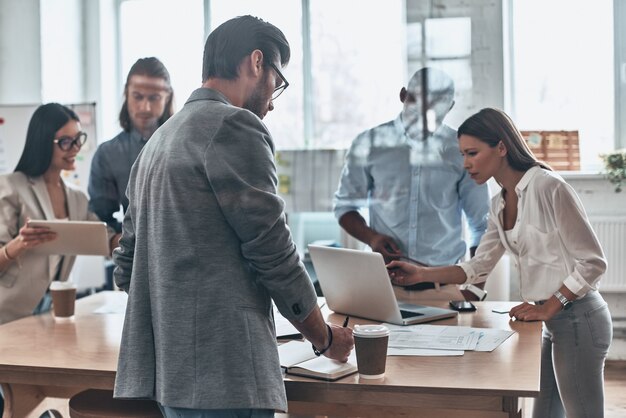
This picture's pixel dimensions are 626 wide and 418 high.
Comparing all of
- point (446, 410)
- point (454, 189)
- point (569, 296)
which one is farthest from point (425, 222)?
point (446, 410)

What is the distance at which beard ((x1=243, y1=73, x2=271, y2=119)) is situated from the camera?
1.51 meters

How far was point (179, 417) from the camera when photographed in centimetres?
142

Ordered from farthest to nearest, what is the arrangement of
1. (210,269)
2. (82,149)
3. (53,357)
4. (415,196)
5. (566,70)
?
(82,149) < (566,70) < (415,196) < (53,357) < (210,269)

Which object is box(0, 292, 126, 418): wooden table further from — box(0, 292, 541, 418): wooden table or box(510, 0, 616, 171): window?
box(510, 0, 616, 171): window

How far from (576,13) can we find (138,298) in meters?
3.88

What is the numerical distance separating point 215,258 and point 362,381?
0.46m

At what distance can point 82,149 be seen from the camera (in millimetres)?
4941

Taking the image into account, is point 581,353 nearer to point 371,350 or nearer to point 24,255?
point 371,350

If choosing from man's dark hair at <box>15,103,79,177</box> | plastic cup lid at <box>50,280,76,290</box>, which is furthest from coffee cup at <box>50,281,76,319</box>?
man's dark hair at <box>15,103,79,177</box>

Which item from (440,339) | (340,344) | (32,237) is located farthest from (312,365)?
(32,237)

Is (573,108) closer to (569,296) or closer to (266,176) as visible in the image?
(569,296)

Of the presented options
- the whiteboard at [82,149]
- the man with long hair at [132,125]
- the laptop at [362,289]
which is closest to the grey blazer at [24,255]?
the man with long hair at [132,125]

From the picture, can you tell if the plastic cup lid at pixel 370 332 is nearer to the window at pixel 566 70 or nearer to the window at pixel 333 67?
the window at pixel 566 70

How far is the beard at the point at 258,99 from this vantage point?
151cm
